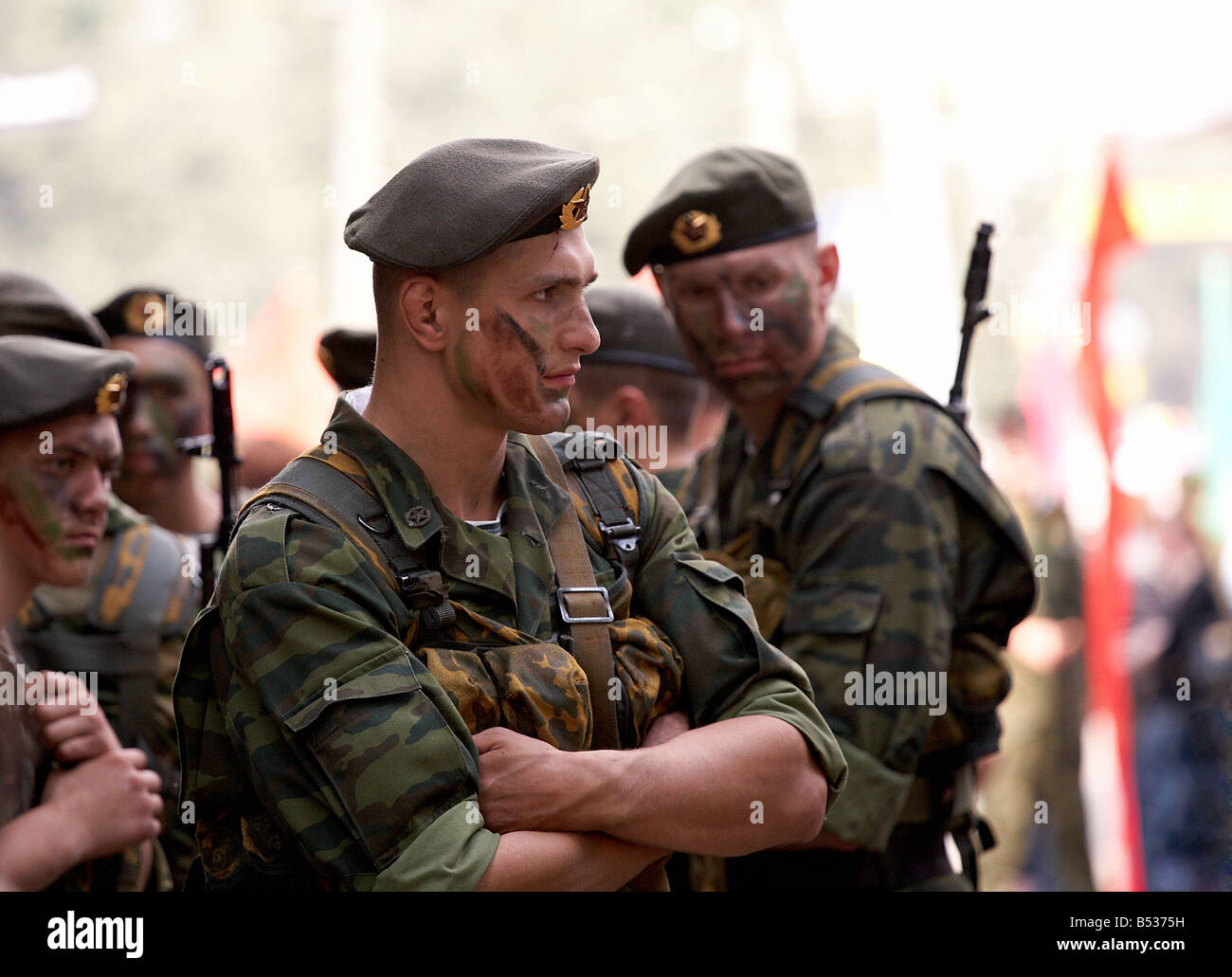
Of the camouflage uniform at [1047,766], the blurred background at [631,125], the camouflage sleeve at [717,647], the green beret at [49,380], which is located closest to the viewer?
the camouflage sleeve at [717,647]

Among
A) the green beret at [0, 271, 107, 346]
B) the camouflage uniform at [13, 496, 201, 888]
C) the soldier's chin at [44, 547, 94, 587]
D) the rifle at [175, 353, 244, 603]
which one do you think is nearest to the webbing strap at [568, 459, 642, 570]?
the rifle at [175, 353, 244, 603]

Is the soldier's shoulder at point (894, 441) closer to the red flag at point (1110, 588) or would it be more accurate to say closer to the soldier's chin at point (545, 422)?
the soldier's chin at point (545, 422)

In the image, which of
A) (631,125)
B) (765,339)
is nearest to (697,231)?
(765,339)

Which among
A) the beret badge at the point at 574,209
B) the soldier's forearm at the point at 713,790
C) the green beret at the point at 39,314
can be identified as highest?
the green beret at the point at 39,314

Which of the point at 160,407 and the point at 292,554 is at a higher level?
the point at 160,407

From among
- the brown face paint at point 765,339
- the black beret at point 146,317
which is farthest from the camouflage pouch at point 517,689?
the black beret at point 146,317

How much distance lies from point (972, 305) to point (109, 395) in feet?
8.14

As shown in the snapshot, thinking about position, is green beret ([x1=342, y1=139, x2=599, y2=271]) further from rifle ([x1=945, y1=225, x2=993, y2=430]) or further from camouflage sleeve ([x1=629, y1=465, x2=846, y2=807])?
rifle ([x1=945, y1=225, x2=993, y2=430])

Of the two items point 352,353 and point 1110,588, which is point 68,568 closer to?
point 352,353

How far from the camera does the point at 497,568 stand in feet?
8.42

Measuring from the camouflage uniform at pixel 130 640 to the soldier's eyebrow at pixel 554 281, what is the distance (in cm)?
213

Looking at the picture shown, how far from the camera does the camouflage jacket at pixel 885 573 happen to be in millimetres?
3715

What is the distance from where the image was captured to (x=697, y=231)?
4.26 meters
